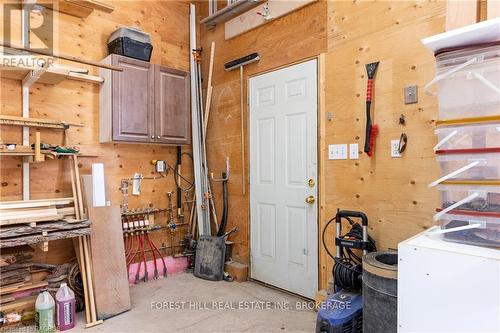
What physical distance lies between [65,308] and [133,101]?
1.98m

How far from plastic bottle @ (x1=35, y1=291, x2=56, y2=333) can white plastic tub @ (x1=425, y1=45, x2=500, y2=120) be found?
9.82 feet

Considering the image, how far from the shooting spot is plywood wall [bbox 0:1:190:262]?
2.89 meters

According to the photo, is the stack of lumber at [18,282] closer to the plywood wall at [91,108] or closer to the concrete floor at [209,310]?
the plywood wall at [91,108]

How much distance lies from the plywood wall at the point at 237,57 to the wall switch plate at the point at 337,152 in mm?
897

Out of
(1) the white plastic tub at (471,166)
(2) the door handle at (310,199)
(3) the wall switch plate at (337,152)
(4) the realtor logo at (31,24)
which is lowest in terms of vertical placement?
(2) the door handle at (310,199)

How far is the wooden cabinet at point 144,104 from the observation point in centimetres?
326

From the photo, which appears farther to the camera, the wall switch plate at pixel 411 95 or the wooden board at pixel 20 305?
the wooden board at pixel 20 305

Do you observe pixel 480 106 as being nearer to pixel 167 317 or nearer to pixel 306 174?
pixel 306 174

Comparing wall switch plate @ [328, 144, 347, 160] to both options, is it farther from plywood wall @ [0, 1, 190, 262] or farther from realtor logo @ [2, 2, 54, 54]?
realtor logo @ [2, 2, 54, 54]

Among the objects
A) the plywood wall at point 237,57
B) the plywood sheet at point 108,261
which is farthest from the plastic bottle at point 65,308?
the plywood wall at point 237,57

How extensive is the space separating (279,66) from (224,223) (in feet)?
6.18

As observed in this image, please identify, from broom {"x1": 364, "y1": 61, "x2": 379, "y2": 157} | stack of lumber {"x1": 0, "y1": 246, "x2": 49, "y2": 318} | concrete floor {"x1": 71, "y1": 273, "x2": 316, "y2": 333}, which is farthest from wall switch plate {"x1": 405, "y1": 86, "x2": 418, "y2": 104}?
stack of lumber {"x1": 0, "y1": 246, "x2": 49, "y2": 318}

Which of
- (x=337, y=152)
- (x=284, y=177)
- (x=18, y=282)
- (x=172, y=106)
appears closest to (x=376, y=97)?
(x=337, y=152)

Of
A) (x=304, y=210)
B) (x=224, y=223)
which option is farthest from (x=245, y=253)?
(x=304, y=210)
